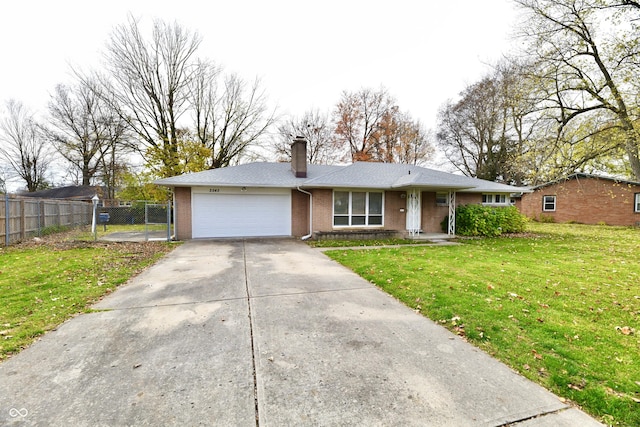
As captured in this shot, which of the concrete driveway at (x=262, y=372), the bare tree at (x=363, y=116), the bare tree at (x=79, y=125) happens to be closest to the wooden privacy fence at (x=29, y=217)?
the concrete driveway at (x=262, y=372)

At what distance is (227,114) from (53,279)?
19.1m

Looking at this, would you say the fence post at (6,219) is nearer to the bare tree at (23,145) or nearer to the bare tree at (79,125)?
the bare tree at (79,125)

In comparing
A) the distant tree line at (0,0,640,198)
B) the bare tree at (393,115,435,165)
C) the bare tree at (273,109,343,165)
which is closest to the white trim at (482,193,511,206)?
the distant tree line at (0,0,640,198)

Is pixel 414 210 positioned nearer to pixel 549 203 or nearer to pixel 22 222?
pixel 22 222

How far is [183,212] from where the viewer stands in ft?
39.6

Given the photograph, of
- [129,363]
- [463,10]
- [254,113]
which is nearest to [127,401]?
[129,363]

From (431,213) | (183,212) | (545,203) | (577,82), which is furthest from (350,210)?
(545,203)

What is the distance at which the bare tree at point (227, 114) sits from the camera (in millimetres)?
21375

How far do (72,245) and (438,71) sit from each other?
18148 mm

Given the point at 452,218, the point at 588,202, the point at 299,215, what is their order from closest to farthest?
the point at 299,215, the point at 452,218, the point at 588,202

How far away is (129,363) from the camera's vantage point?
286cm

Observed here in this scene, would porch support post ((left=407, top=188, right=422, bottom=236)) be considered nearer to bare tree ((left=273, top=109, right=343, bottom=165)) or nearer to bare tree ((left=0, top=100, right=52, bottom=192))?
bare tree ((left=273, top=109, right=343, bottom=165))

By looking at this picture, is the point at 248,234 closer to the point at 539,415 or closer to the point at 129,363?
the point at 129,363

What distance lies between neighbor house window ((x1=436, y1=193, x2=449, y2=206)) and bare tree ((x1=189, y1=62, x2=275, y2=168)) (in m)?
15.4
